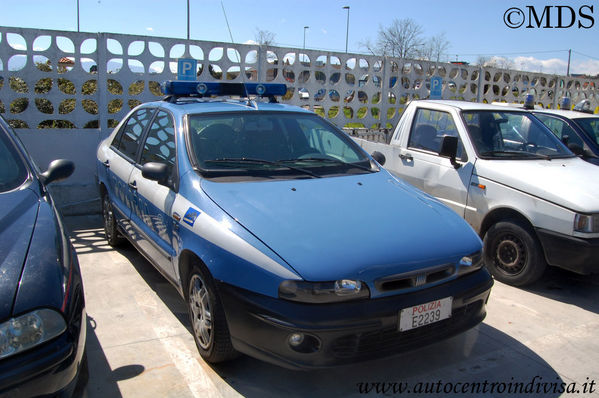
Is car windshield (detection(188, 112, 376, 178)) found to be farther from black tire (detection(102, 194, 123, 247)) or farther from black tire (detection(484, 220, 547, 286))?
black tire (detection(102, 194, 123, 247))

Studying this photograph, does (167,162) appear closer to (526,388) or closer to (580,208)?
(526,388)

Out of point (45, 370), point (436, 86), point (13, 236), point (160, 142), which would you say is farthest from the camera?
point (436, 86)

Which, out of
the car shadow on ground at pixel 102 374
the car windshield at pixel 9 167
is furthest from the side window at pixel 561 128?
the car windshield at pixel 9 167

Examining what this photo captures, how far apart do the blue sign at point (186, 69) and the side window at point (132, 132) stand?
88.6 inches

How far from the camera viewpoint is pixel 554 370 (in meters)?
3.37

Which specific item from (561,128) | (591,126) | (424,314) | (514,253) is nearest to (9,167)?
(424,314)

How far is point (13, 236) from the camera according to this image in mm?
2482

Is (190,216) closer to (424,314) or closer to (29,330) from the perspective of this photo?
(29,330)

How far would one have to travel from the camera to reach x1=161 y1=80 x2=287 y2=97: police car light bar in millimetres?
4785

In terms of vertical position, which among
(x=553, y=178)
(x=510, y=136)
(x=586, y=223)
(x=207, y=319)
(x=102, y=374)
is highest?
(x=510, y=136)

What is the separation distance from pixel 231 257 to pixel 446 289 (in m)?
1.26

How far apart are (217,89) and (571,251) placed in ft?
11.7

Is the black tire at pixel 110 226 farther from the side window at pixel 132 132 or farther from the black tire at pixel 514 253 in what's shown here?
the black tire at pixel 514 253

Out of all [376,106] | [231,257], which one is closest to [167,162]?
[231,257]
